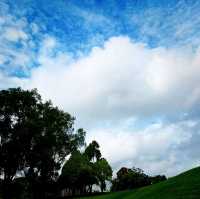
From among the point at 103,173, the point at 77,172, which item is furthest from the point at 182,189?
the point at 103,173

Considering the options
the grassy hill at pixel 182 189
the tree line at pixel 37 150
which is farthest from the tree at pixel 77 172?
the grassy hill at pixel 182 189

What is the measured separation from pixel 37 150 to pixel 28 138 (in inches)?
132

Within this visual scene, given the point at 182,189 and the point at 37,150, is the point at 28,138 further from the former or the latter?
the point at 182,189

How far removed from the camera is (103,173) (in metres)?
84.9

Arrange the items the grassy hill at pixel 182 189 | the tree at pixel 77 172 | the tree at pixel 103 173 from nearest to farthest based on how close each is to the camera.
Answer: the grassy hill at pixel 182 189 < the tree at pixel 77 172 < the tree at pixel 103 173

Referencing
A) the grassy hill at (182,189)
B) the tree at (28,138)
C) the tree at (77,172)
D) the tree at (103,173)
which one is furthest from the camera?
the tree at (103,173)

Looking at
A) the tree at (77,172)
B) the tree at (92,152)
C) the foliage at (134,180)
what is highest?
the tree at (92,152)

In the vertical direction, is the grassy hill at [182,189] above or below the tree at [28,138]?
below

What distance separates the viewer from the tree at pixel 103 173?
84688 mm

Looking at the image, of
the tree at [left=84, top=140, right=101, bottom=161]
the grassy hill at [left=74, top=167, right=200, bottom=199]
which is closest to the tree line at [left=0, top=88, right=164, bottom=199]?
the tree at [left=84, top=140, right=101, bottom=161]

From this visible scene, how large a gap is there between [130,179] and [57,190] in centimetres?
1941

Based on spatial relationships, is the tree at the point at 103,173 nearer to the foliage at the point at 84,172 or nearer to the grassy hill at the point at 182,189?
the foliage at the point at 84,172

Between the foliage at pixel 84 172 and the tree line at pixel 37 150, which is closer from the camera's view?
the tree line at pixel 37 150

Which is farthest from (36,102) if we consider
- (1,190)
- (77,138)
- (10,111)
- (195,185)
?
(195,185)
